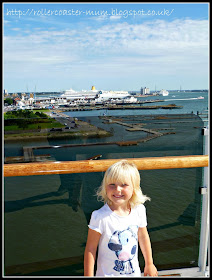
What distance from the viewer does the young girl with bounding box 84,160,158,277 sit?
50.9 inches

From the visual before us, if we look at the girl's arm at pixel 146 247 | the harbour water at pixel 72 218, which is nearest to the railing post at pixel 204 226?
the harbour water at pixel 72 218

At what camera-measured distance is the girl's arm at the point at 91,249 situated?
1.30 m

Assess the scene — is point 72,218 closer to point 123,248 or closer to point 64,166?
point 64,166

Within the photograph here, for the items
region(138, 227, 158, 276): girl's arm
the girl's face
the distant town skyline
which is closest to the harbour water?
region(138, 227, 158, 276): girl's arm

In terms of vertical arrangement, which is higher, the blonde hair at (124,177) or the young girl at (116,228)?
the blonde hair at (124,177)

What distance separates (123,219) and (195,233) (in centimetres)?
84

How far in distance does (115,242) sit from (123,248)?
0.15ft

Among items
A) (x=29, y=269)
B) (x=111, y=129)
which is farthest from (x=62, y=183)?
(x=111, y=129)

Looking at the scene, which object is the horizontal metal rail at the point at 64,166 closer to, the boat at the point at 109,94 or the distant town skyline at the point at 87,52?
the distant town skyline at the point at 87,52

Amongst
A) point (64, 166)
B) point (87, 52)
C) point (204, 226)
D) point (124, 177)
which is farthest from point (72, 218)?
point (87, 52)

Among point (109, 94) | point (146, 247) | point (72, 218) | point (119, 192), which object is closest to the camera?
point (119, 192)

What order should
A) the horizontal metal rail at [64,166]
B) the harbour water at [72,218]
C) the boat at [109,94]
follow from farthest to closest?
1. the boat at [109,94]
2. the harbour water at [72,218]
3. the horizontal metal rail at [64,166]

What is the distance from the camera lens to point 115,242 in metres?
1.29

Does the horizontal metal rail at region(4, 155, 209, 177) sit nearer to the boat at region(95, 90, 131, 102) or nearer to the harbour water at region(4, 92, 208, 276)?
the harbour water at region(4, 92, 208, 276)
